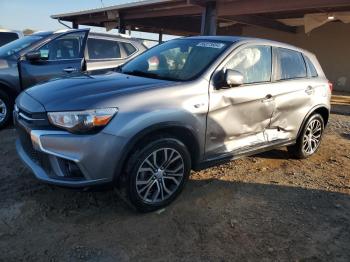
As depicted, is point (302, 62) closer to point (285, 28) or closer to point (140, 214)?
point (140, 214)

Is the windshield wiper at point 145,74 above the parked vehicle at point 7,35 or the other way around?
above

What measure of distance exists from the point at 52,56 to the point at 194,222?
4.73 m

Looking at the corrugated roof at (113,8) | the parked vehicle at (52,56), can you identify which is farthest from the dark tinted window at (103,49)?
the corrugated roof at (113,8)

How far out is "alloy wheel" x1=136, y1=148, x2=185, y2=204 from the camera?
3672 mm

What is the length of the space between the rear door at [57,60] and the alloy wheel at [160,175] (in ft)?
11.5

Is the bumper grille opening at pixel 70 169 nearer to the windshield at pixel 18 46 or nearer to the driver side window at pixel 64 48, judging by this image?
the driver side window at pixel 64 48

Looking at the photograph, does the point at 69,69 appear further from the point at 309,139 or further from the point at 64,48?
the point at 309,139

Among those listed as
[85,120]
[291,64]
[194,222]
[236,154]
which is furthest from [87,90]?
[291,64]

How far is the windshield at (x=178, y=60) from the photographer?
13.9 ft

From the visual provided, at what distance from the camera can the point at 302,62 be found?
18.2 feet

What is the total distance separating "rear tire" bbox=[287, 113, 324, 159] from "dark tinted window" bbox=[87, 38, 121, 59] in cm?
400

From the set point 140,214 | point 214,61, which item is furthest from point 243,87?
point 140,214

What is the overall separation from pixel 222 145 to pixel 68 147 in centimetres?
173

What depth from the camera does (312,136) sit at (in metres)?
5.86
